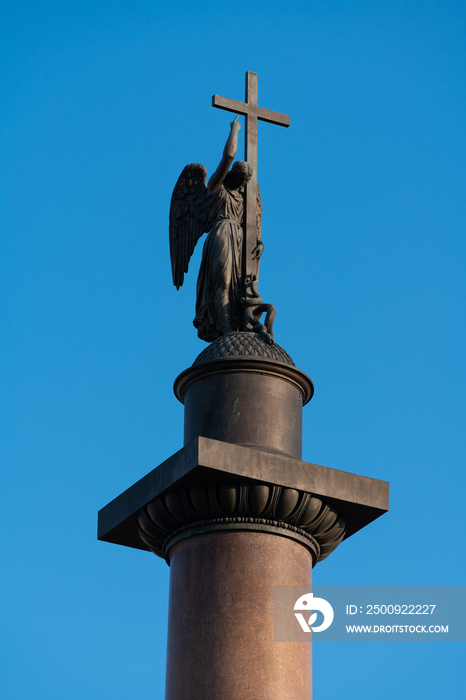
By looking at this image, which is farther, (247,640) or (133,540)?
(133,540)

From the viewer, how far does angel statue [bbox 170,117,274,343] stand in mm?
12773

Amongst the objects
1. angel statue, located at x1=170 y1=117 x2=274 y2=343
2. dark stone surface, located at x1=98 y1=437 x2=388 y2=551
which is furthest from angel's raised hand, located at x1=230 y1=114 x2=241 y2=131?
dark stone surface, located at x1=98 y1=437 x2=388 y2=551

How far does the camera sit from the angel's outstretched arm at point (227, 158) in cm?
1291

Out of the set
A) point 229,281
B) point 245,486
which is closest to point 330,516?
point 245,486

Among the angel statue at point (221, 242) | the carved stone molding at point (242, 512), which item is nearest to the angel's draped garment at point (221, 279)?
the angel statue at point (221, 242)

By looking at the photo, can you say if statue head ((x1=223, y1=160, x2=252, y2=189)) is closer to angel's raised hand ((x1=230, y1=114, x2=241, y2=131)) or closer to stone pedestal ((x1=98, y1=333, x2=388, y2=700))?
angel's raised hand ((x1=230, y1=114, x2=241, y2=131))

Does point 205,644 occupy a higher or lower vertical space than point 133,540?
lower

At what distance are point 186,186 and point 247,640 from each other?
21.1 feet

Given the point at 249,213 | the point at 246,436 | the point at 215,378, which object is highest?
the point at 249,213

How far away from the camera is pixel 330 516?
36.0 feet

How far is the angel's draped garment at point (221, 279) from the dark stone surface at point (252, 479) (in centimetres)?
243

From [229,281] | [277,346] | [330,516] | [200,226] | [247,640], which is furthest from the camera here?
[200,226]

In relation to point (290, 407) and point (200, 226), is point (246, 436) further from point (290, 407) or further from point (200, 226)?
point (200, 226)

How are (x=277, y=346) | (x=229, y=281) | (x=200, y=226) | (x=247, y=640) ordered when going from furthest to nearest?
(x=200, y=226)
(x=229, y=281)
(x=277, y=346)
(x=247, y=640)
